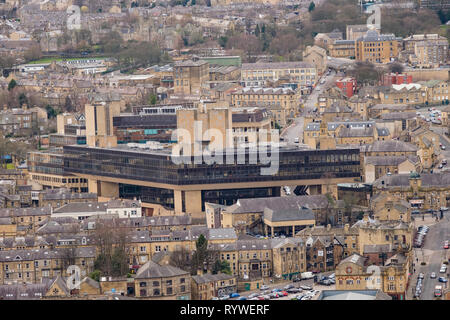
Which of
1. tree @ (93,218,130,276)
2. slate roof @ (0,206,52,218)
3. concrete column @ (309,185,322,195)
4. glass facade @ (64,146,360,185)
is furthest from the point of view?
concrete column @ (309,185,322,195)

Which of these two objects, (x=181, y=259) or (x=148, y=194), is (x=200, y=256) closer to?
(x=181, y=259)

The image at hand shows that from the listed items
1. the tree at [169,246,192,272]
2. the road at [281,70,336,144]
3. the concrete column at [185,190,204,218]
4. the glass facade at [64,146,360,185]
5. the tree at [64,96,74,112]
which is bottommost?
the tree at [64,96,74,112]

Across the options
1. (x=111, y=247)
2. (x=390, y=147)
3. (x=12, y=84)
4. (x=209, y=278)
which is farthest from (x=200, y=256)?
(x=12, y=84)

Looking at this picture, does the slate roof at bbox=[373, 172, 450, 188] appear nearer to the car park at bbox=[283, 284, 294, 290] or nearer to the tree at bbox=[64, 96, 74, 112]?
the car park at bbox=[283, 284, 294, 290]

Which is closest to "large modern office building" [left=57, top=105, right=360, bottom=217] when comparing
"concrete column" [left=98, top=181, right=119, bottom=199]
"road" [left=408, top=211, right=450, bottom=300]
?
"concrete column" [left=98, top=181, right=119, bottom=199]

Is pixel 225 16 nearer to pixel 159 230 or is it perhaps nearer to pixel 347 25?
pixel 347 25
